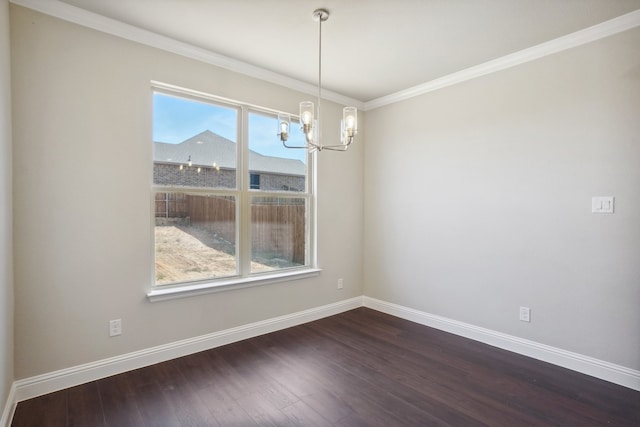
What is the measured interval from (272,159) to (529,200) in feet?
8.16

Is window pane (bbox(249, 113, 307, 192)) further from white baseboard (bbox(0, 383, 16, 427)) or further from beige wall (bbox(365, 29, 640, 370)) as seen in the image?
white baseboard (bbox(0, 383, 16, 427))

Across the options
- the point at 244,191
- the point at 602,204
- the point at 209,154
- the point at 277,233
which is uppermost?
the point at 209,154

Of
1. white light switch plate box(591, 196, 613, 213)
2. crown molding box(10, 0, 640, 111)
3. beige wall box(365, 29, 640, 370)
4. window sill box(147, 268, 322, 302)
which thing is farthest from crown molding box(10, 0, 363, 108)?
white light switch plate box(591, 196, 613, 213)

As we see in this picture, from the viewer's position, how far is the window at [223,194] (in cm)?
274

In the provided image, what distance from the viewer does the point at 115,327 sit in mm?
2400

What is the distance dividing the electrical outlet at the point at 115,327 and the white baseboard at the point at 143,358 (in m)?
0.18

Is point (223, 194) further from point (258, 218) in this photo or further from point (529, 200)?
point (529, 200)

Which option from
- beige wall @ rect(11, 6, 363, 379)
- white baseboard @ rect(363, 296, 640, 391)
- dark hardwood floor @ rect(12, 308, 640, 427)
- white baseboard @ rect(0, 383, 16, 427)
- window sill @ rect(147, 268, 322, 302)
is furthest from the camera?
window sill @ rect(147, 268, 322, 302)

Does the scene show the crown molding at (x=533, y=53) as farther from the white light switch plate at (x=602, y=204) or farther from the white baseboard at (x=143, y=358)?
the white baseboard at (x=143, y=358)

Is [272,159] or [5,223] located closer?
[5,223]

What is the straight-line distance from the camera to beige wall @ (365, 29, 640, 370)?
2.33 meters

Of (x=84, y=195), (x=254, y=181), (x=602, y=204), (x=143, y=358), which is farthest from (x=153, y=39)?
(x=602, y=204)

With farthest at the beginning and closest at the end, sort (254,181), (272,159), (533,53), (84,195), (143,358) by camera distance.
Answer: (272,159), (254,181), (533,53), (143,358), (84,195)

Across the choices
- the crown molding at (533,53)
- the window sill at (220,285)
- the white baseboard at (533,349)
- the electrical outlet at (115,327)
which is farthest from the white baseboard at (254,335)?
the crown molding at (533,53)
